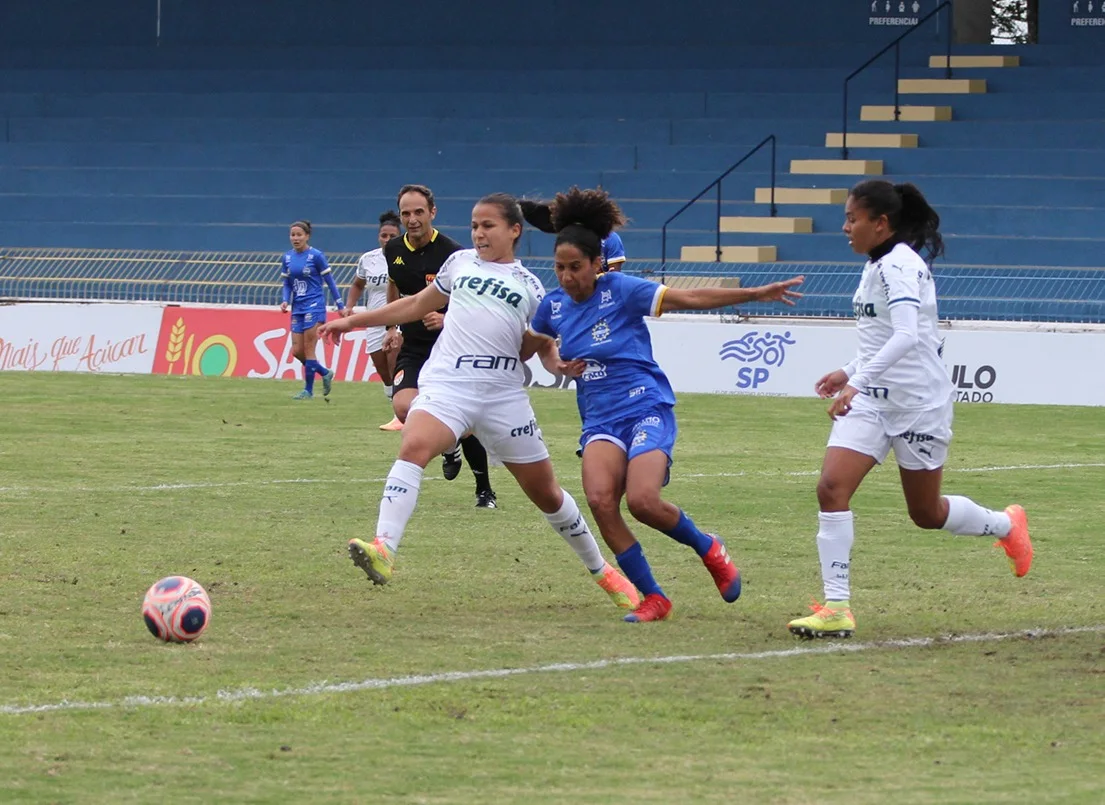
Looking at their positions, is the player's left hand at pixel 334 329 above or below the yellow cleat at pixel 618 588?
above

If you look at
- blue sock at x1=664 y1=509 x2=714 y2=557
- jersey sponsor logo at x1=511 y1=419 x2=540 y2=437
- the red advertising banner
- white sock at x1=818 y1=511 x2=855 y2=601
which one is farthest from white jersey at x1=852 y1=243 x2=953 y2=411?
the red advertising banner

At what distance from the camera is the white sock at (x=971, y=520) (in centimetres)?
779

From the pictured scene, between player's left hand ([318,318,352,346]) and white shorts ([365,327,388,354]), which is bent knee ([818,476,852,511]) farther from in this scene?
white shorts ([365,327,388,354])

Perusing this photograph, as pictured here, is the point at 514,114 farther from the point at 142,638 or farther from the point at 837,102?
the point at 142,638

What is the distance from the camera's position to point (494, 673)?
643 cm

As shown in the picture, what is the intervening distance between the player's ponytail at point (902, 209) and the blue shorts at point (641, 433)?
1248mm

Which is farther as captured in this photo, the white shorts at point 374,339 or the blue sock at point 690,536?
the white shorts at point 374,339

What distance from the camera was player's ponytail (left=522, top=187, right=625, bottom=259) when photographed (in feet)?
25.2

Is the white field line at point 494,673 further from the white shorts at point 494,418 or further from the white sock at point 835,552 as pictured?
the white shorts at point 494,418

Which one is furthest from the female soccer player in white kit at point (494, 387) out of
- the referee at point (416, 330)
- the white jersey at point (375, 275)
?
the white jersey at point (375, 275)

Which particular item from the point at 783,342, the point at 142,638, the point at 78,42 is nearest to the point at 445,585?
the point at 142,638

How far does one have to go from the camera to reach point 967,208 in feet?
93.0

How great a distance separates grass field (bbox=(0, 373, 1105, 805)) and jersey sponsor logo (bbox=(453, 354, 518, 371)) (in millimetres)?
1072

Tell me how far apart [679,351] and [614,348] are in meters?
15.8
